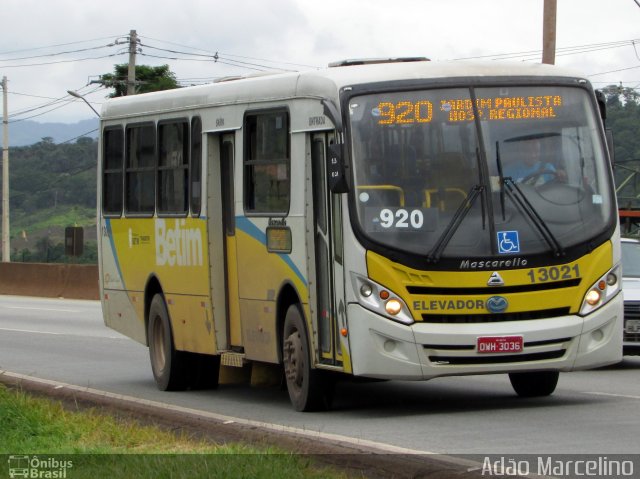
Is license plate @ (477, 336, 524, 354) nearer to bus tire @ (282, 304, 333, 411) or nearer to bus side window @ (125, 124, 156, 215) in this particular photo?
bus tire @ (282, 304, 333, 411)

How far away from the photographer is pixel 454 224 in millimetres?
12383

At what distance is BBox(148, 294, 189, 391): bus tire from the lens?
16516 mm

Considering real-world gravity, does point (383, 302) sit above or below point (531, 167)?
below

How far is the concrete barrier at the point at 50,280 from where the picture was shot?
41.5 m

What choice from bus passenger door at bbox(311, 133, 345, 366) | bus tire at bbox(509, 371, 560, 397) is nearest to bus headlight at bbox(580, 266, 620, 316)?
bus tire at bbox(509, 371, 560, 397)

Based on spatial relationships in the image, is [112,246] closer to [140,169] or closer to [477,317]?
[140,169]

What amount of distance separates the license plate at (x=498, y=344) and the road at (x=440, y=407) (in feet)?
1.87

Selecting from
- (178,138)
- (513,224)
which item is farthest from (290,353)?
(178,138)

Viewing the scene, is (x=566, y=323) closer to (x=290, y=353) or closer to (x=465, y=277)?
(x=465, y=277)

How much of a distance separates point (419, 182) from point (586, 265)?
1.55 m

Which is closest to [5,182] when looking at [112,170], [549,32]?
[549,32]

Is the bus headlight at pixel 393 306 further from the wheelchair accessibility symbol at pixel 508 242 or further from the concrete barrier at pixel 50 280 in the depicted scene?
the concrete barrier at pixel 50 280

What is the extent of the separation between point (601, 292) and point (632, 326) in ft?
16.2

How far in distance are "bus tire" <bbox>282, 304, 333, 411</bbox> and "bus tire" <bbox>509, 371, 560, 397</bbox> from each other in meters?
1.95
